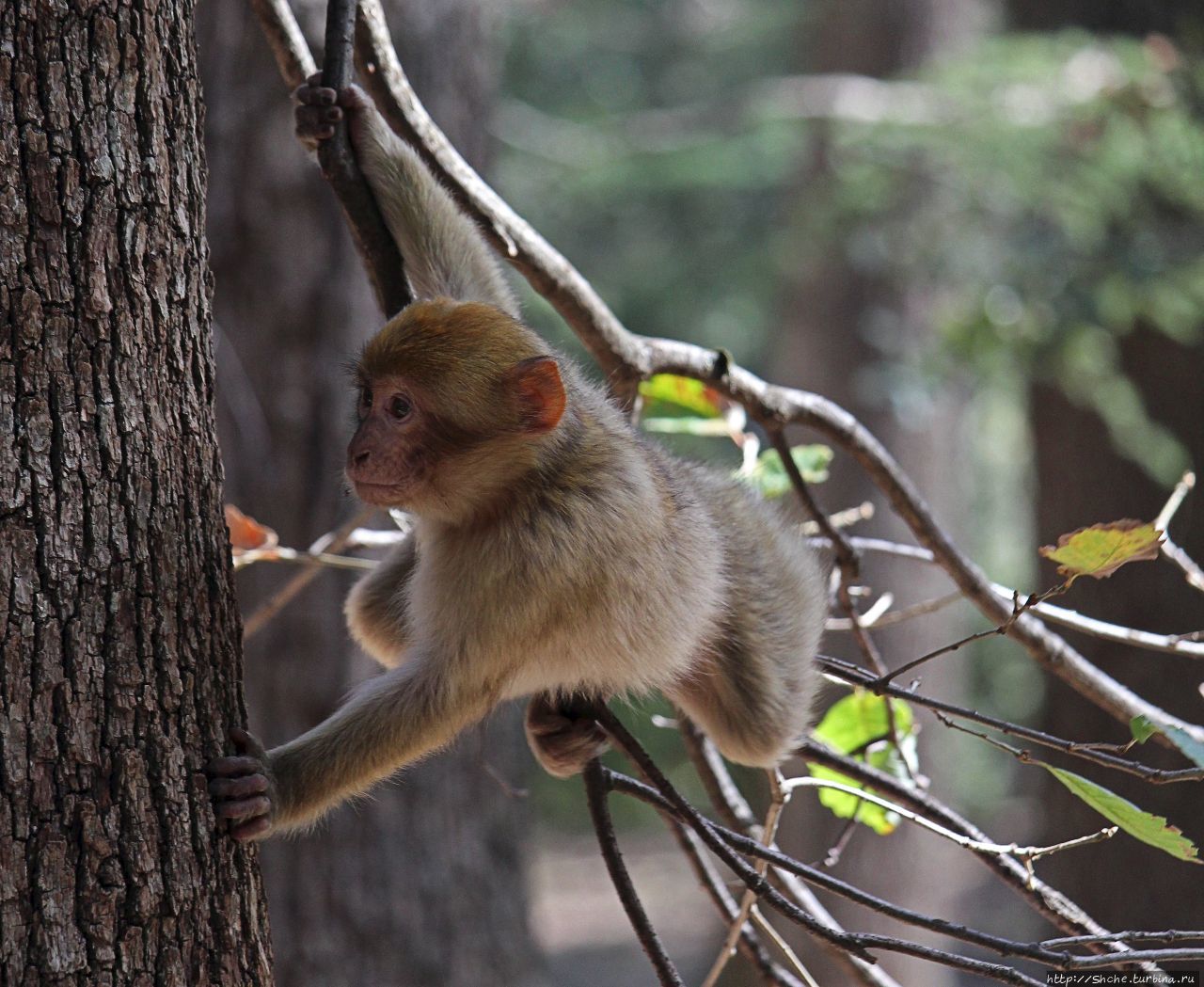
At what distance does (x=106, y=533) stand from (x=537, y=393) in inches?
45.5

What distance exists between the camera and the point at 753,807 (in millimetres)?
13250

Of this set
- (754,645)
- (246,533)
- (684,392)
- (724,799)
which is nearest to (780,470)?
(684,392)

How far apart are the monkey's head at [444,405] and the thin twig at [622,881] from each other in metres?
0.75

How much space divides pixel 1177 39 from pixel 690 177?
7617mm

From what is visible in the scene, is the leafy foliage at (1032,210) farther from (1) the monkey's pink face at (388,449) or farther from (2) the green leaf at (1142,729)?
(2) the green leaf at (1142,729)

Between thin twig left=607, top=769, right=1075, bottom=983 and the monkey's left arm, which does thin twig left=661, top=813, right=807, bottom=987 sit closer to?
thin twig left=607, top=769, right=1075, bottom=983

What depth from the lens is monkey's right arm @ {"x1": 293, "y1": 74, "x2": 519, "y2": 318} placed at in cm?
312

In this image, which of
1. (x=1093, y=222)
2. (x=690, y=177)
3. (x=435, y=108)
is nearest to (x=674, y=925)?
(x=690, y=177)

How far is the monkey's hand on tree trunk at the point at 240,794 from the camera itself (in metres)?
2.14

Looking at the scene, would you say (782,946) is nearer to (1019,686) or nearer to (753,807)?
(753,807)

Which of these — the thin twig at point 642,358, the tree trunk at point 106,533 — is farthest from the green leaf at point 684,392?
the tree trunk at point 106,533

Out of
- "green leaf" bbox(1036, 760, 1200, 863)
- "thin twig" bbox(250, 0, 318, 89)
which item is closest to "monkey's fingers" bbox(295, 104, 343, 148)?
"thin twig" bbox(250, 0, 318, 89)

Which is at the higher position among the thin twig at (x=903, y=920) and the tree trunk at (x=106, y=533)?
the tree trunk at (x=106, y=533)

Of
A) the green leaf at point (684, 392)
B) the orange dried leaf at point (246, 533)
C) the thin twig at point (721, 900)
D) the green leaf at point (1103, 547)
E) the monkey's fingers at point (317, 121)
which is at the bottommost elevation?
the thin twig at point (721, 900)
